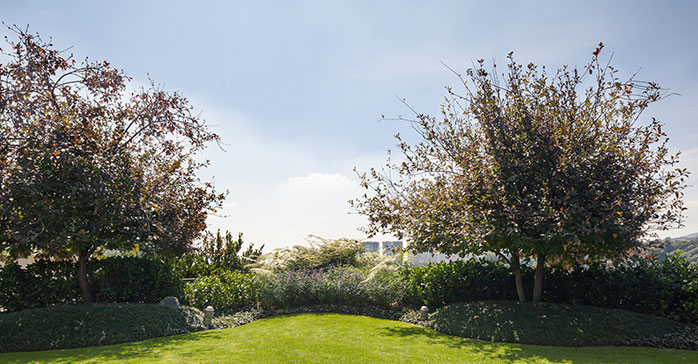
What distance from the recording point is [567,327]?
820 centimetres

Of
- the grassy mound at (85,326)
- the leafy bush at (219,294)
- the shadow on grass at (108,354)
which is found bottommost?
the shadow on grass at (108,354)

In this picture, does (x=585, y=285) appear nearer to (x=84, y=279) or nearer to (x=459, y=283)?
(x=459, y=283)

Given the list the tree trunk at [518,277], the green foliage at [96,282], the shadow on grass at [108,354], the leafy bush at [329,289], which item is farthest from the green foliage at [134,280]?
the tree trunk at [518,277]

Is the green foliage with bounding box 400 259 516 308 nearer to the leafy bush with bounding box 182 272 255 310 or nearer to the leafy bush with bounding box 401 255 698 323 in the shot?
the leafy bush with bounding box 401 255 698 323

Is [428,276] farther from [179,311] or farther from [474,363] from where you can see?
[179,311]

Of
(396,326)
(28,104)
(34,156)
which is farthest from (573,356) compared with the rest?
(28,104)

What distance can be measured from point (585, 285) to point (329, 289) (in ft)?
22.2

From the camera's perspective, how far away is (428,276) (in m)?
11.3

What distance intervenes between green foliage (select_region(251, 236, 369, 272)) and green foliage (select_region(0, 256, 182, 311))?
3.59 metres

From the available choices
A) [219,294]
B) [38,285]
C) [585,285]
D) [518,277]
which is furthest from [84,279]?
[585,285]

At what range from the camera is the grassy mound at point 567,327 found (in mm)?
7937

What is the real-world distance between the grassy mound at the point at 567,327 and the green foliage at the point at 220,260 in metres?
8.52

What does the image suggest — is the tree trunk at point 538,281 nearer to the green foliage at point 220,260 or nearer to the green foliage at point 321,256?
the green foliage at point 321,256

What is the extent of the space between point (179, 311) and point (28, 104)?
5790mm
